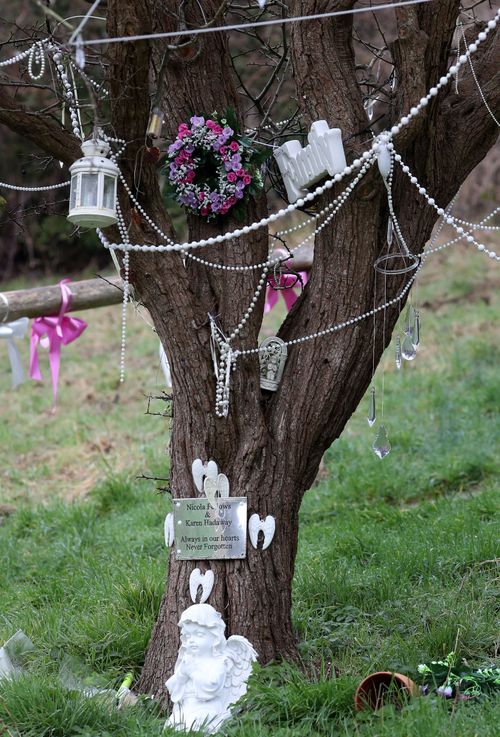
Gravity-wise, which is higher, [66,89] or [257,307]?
[66,89]

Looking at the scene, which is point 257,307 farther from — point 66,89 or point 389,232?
point 66,89

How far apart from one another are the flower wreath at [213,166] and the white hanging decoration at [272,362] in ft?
1.65

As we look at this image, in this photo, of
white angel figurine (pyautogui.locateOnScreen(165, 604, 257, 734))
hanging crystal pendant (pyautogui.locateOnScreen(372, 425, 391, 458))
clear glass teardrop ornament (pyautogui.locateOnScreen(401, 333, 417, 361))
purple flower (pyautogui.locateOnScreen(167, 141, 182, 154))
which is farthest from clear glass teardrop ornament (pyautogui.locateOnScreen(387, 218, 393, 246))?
white angel figurine (pyautogui.locateOnScreen(165, 604, 257, 734))

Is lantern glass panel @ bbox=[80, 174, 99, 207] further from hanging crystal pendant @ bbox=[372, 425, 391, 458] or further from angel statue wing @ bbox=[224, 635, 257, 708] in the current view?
angel statue wing @ bbox=[224, 635, 257, 708]

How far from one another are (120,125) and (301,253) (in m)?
2.97

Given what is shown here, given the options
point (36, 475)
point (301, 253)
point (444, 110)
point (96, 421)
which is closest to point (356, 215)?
point (444, 110)

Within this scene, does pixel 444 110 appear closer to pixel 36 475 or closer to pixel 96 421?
pixel 36 475

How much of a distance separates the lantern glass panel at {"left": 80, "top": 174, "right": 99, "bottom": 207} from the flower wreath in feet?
1.44

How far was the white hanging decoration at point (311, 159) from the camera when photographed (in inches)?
130

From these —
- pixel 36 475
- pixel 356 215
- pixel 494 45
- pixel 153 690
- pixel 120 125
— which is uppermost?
pixel 494 45

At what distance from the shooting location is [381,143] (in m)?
3.23

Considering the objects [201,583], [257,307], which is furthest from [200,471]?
[257,307]

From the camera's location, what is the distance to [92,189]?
312 cm

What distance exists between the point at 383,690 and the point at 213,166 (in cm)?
199
